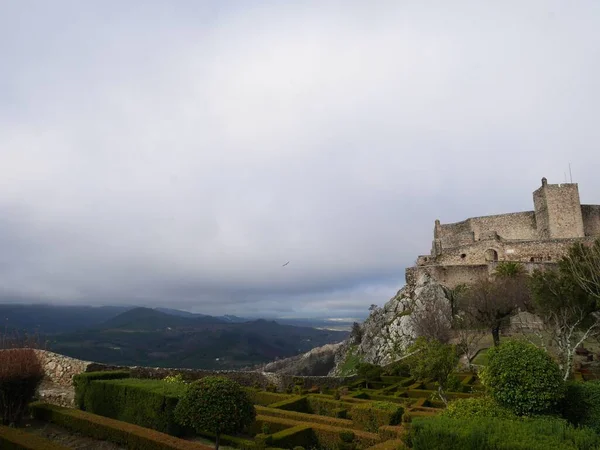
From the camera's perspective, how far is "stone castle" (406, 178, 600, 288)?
37922 mm

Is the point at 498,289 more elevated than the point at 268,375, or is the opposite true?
the point at 498,289

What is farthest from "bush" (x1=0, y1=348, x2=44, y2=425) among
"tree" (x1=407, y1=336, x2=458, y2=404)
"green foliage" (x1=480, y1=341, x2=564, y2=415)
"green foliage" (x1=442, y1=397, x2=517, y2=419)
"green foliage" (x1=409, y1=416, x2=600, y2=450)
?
"green foliage" (x1=480, y1=341, x2=564, y2=415)

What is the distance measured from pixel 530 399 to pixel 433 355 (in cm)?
547

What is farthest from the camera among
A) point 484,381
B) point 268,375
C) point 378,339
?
point 378,339

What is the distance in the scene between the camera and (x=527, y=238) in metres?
42.8

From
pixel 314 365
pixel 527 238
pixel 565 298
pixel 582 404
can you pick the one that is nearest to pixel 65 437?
pixel 582 404

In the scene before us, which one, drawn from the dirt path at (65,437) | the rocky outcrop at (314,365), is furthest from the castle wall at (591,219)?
the dirt path at (65,437)

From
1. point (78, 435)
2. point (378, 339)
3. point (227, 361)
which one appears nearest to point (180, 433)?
point (78, 435)

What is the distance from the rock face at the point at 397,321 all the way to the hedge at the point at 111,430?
83.6ft

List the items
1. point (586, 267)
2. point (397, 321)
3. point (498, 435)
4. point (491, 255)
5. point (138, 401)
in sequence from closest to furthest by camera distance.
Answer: point (498, 435) < point (138, 401) < point (586, 267) < point (397, 321) < point (491, 255)

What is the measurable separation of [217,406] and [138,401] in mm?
5203

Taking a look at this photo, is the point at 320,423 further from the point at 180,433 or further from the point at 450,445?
the point at 450,445

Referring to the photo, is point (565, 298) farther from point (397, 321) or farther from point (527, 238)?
point (527, 238)

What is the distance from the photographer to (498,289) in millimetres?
29312
